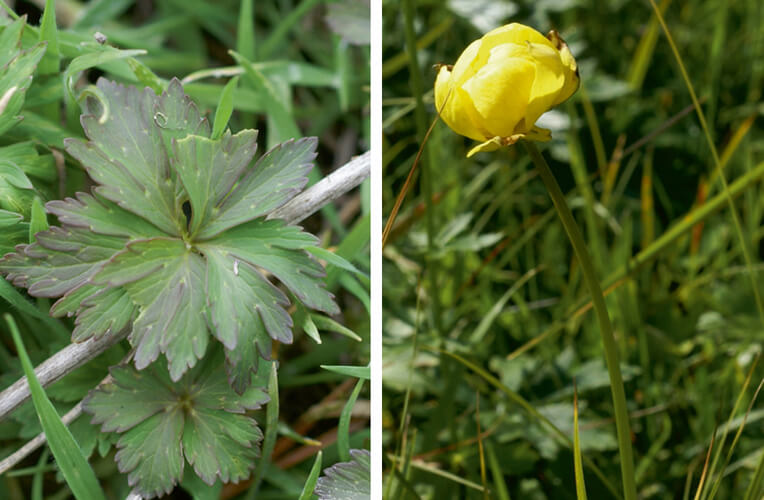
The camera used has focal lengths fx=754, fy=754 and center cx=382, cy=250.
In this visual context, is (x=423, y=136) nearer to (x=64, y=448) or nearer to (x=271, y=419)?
(x=271, y=419)

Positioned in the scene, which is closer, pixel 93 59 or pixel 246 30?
pixel 93 59

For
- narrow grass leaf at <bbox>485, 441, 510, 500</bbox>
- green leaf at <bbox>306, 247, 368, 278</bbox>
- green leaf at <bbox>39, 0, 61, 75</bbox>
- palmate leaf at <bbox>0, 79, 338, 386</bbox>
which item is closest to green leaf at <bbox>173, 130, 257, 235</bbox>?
palmate leaf at <bbox>0, 79, 338, 386</bbox>

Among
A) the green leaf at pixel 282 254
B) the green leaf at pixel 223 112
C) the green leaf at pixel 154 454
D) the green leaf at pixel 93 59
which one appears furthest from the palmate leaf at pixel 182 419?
the green leaf at pixel 93 59

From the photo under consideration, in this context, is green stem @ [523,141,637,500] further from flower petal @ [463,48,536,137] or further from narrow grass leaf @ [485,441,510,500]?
narrow grass leaf @ [485,441,510,500]

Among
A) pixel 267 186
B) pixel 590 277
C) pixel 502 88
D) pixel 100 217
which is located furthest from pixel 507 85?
pixel 100 217

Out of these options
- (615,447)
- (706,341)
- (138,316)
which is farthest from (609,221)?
(138,316)

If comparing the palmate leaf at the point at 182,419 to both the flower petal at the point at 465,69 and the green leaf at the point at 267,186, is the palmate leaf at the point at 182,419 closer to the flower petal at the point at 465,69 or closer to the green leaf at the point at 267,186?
the green leaf at the point at 267,186
